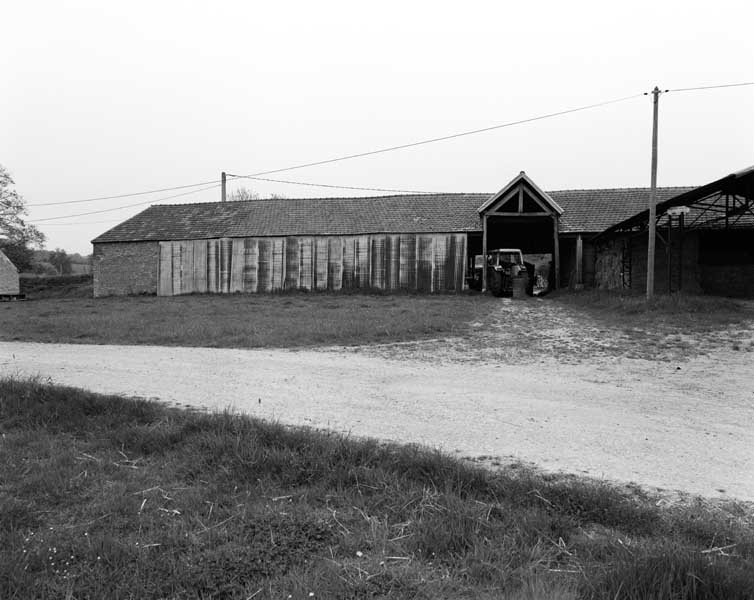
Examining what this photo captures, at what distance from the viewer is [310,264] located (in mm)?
29688

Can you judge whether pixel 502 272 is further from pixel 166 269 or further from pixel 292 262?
pixel 166 269

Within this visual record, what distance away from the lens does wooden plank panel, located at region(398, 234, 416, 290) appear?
28.5 m

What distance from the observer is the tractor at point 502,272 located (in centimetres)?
2552

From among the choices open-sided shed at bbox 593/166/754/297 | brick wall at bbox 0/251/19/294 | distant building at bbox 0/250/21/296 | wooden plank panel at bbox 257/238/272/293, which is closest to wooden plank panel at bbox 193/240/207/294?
wooden plank panel at bbox 257/238/272/293

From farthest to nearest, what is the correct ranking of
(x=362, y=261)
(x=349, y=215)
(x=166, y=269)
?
(x=349, y=215) → (x=166, y=269) → (x=362, y=261)

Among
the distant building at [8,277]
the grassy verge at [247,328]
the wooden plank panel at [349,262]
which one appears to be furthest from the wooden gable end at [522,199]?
the distant building at [8,277]

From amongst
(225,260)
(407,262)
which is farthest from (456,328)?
(225,260)

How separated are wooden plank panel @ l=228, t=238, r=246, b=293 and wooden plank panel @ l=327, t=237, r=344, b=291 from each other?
17.2 ft

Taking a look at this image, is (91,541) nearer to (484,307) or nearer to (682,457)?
(682,457)

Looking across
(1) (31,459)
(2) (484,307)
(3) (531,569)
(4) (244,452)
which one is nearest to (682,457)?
(3) (531,569)

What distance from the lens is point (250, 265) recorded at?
98.8 ft

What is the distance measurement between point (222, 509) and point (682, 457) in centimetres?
372

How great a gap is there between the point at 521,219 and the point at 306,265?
1248cm

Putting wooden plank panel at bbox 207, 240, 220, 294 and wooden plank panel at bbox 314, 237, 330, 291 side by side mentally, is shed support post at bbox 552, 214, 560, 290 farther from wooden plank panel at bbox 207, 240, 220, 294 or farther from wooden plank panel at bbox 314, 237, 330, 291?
wooden plank panel at bbox 207, 240, 220, 294
